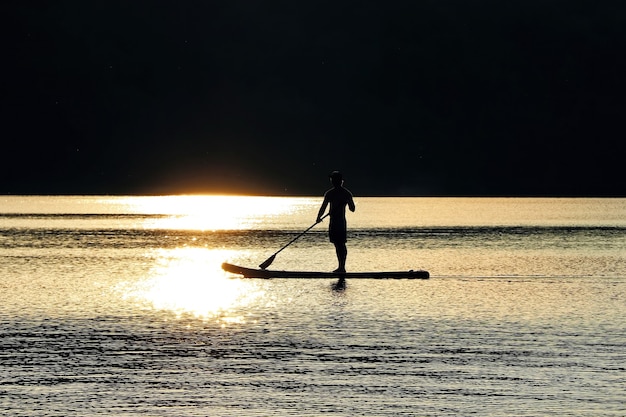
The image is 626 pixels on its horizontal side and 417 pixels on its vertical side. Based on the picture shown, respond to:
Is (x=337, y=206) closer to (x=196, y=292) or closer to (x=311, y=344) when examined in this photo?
(x=196, y=292)

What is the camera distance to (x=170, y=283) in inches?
1496

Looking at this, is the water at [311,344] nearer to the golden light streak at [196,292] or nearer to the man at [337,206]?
the golden light streak at [196,292]

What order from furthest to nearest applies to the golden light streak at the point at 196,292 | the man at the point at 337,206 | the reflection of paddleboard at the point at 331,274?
the reflection of paddleboard at the point at 331,274
the man at the point at 337,206
the golden light streak at the point at 196,292

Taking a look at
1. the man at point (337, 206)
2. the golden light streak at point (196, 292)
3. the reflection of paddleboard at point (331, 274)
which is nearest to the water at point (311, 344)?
the golden light streak at point (196, 292)

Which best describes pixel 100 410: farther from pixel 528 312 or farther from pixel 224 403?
pixel 528 312

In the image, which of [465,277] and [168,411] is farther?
[465,277]

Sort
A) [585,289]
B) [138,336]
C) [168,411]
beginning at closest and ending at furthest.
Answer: [168,411] < [138,336] < [585,289]

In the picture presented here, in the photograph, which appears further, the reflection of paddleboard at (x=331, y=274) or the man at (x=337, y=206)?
the reflection of paddleboard at (x=331, y=274)

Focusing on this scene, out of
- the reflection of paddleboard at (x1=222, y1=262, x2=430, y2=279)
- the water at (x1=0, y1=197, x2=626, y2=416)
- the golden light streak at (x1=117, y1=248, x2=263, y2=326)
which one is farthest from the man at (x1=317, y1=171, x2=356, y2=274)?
the golden light streak at (x1=117, y1=248, x2=263, y2=326)

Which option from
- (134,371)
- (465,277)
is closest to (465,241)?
(465,277)

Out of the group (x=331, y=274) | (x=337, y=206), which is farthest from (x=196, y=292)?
(x=337, y=206)

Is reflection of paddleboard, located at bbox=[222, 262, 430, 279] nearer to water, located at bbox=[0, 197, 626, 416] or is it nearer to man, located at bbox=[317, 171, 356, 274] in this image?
water, located at bbox=[0, 197, 626, 416]

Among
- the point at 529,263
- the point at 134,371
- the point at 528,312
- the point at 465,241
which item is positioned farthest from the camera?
the point at 465,241

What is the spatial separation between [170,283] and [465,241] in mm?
37559
